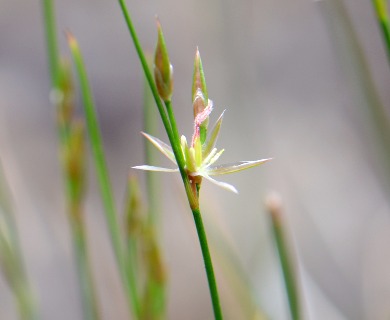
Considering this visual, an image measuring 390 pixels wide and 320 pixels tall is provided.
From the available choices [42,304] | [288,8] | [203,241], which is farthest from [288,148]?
[203,241]

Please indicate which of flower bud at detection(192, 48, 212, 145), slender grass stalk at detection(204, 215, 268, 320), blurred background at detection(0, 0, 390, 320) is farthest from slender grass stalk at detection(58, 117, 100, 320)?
blurred background at detection(0, 0, 390, 320)

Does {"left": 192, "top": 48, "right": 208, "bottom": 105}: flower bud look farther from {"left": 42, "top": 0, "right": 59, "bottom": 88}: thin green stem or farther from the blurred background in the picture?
the blurred background

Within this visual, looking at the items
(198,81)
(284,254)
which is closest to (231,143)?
(284,254)

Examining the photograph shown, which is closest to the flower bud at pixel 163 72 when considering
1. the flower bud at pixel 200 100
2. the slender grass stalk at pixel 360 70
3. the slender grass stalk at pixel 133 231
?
the flower bud at pixel 200 100

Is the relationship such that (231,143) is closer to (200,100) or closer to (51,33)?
(51,33)

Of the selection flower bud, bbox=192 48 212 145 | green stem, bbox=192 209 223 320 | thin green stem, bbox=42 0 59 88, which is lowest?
green stem, bbox=192 209 223 320

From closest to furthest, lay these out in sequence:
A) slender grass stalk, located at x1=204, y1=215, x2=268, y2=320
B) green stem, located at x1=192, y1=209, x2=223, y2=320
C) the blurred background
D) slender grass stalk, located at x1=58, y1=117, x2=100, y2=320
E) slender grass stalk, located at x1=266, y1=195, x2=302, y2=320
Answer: green stem, located at x1=192, y1=209, x2=223, y2=320 → slender grass stalk, located at x1=266, y1=195, x2=302, y2=320 → slender grass stalk, located at x1=58, y1=117, x2=100, y2=320 → slender grass stalk, located at x1=204, y1=215, x2=268, y2=320 → the blurred background

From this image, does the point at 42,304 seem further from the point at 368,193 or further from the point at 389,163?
the point at 389,163

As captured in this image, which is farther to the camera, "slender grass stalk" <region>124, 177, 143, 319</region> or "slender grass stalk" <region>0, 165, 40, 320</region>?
"slender grass stalk" <region>0, 165, 40, 320</region>
